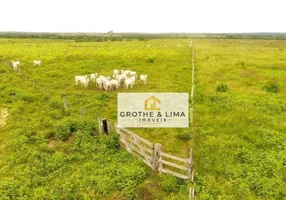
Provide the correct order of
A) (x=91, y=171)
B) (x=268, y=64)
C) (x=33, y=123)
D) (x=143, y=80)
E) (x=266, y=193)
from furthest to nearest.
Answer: (x=268, y=64) → (x=143, y=80) → (x=33, y=123) → (x=91, y=171) → (x=266, y=193)

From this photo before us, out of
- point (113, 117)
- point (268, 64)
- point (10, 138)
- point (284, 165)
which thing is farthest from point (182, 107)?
point (268, 64)

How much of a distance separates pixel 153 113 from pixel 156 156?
15.5 ft

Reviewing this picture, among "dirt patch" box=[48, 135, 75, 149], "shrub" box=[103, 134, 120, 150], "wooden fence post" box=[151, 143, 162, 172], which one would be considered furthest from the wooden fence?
"dirt patch" box=[48, 135, 75, 149]

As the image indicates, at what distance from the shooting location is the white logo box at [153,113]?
1261 centimetres

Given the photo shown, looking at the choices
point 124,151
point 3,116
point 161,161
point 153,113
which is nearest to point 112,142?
point 124,151

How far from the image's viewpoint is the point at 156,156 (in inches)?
333

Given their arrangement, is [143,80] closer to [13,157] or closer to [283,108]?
[283,108]

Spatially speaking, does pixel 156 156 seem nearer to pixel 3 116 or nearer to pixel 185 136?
pixel 185 136

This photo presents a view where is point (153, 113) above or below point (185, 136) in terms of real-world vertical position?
above

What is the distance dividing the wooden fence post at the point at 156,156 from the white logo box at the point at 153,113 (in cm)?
390

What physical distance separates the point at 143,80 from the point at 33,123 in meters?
10.7

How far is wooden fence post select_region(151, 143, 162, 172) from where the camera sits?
818 centimetres

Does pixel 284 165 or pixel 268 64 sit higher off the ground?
pixel 268 64

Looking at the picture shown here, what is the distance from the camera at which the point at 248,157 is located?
32.1 feet
